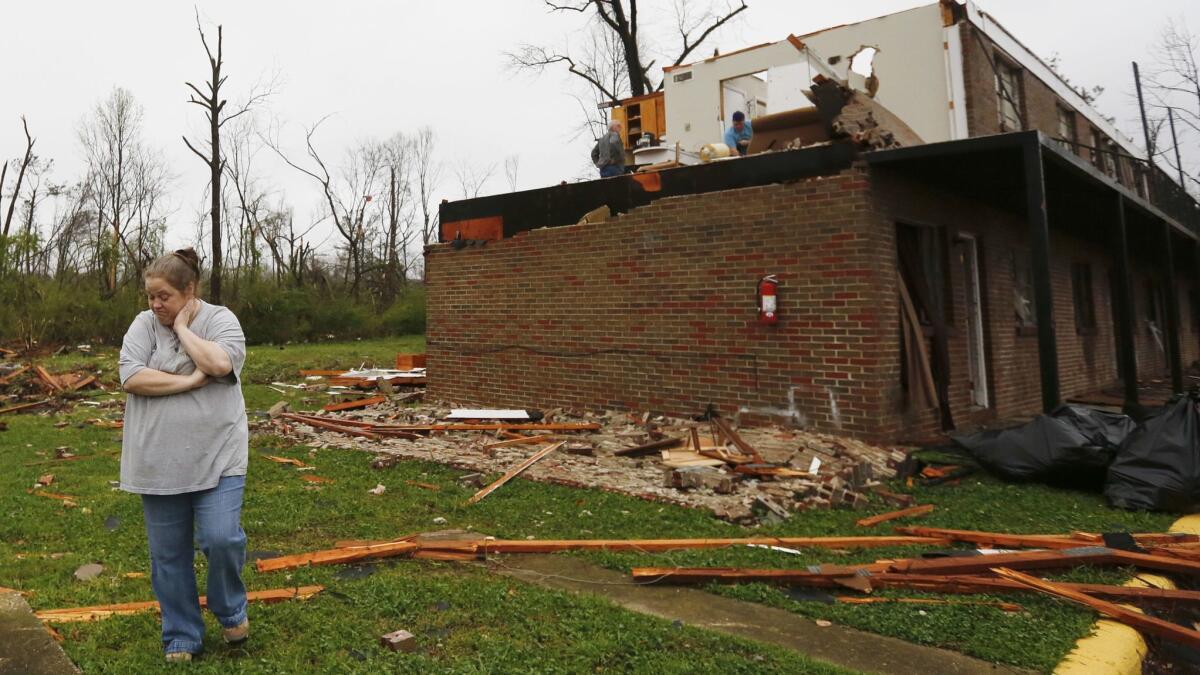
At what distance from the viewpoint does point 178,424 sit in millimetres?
2785

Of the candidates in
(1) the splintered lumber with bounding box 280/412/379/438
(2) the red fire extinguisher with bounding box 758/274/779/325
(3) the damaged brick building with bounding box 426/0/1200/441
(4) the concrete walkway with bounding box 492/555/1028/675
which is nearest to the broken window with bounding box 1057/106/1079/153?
(3) the damaged brick building with bounding box 426/0/1200/441

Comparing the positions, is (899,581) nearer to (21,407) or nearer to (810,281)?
(810,281)

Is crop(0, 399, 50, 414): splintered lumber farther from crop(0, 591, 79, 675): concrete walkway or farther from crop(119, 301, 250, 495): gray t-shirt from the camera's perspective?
crop(119, 301, 250, 495): gray t-shirt

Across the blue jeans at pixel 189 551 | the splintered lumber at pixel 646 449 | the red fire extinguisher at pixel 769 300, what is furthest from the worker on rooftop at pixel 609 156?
the blue jeans at pixel 189 551

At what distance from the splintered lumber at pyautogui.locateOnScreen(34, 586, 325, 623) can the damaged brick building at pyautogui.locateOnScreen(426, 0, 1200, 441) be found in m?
5.61

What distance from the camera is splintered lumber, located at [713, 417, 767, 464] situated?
675 centimetres

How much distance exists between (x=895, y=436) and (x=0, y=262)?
2629 cm

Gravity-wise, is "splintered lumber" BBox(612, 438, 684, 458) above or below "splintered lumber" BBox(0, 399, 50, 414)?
below

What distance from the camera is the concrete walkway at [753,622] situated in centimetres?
305

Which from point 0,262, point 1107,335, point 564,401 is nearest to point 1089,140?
point 1107,335

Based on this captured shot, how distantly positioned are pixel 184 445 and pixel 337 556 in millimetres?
1740

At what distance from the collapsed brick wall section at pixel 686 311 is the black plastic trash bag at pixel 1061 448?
4.04ft

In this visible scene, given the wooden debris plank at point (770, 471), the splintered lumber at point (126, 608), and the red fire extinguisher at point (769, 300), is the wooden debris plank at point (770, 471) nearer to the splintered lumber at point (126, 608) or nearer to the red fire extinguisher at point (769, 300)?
the red fire extinguisher at point (769, 300)

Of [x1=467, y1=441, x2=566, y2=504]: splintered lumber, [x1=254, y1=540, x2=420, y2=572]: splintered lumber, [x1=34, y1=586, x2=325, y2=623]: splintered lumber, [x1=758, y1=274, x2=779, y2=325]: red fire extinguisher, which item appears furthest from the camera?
[x1=758, y1=274, x2=779, y2=325]: red fire extinguisher
